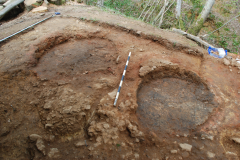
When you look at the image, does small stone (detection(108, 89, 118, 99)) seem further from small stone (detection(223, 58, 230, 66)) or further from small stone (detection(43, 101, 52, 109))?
small stone (detection(223, 58, 230, 66))

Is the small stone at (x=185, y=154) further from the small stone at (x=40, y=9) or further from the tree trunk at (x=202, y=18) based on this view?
the small stone at (x=40, y=9)

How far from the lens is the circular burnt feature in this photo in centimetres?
300

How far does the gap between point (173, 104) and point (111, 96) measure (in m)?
1.53

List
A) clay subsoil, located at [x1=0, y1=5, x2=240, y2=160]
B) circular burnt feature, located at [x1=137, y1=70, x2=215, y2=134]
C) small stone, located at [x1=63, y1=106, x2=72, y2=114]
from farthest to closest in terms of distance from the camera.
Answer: circular burnt feature, located at [x1=137, y1=70, x2=215, y2=134] → small stone, located at [x1=63, y1=106, x2=72, y2=114] → clay subsoil, located at [x1=0, y1=5, x2=240, y2=160]

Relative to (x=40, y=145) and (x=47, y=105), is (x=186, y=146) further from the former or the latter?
(x=47, y=105)

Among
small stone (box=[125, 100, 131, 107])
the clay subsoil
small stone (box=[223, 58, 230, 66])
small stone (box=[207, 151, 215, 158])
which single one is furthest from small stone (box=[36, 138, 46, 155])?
small stone (box=[223, 58, 230, 66])

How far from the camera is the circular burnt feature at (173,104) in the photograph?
2996 millimetres

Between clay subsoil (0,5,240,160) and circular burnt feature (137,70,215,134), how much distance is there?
2cm

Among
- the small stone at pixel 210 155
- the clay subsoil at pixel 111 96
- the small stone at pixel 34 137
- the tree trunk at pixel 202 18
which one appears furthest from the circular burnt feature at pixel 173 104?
the tree trunk at pixel 202 18

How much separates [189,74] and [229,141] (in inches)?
70.0

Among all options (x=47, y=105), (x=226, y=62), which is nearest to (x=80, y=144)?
(x=47, y=105)

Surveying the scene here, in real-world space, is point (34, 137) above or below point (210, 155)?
below

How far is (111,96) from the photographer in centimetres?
299

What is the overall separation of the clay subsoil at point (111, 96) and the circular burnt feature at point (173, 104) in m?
0.02
